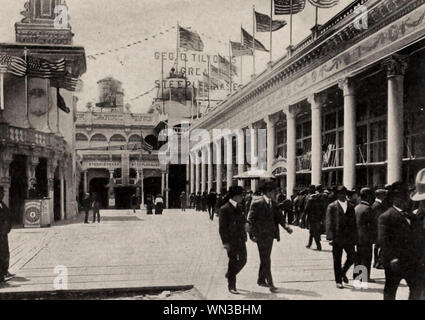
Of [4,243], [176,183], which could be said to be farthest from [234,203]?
[176,183]

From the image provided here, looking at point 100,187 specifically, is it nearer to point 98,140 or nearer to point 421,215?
point 98,140

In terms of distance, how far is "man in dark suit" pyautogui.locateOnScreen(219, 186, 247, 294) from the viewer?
846 centimetres

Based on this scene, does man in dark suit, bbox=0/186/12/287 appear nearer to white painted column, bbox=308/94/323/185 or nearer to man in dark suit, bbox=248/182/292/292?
man in dark suit, bbox=248/182/292/292

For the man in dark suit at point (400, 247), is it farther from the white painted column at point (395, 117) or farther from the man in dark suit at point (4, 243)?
the white painted column at point (395, 117)

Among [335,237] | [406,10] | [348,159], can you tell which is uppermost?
[406,10]

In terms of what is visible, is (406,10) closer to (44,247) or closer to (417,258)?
(417,258)

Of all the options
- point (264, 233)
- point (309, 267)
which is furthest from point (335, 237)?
point (309, 267)

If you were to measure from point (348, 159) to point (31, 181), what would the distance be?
13681 millimetres

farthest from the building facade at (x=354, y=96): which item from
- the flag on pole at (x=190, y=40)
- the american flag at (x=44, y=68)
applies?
the american flag at (x=44, y=68)

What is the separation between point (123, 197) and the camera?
173 feet

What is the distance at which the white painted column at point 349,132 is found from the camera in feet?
62.0

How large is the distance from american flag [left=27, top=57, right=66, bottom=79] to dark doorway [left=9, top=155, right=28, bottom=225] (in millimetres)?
5494

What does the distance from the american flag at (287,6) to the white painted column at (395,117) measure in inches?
249
